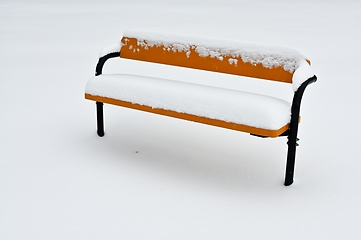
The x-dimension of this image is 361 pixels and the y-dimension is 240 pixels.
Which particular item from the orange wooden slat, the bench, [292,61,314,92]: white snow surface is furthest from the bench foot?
the orange wooden slat

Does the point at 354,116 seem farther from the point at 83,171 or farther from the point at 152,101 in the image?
the point at 83,171

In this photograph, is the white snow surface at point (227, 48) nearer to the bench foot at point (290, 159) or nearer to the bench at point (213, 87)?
the bench at point (213, 87)

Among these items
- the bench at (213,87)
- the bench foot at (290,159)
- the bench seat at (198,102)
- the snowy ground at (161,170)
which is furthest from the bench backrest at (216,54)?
the snowy ground at (161,170)

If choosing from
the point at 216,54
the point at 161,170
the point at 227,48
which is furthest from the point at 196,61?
the point at 161,170

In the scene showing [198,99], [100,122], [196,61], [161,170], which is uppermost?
[196,61]

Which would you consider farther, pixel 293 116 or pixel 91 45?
pixel 91 45

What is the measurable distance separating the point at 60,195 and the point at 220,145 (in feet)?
4.87

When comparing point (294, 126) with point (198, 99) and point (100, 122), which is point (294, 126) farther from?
point (100, 122)

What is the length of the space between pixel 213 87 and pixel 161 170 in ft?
2.46

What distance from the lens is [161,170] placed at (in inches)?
144

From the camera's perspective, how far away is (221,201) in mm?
3197

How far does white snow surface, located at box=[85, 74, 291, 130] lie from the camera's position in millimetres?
3094

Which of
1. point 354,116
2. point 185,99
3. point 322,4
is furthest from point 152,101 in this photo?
point 322,4

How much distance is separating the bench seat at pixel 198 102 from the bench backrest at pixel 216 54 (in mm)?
233
